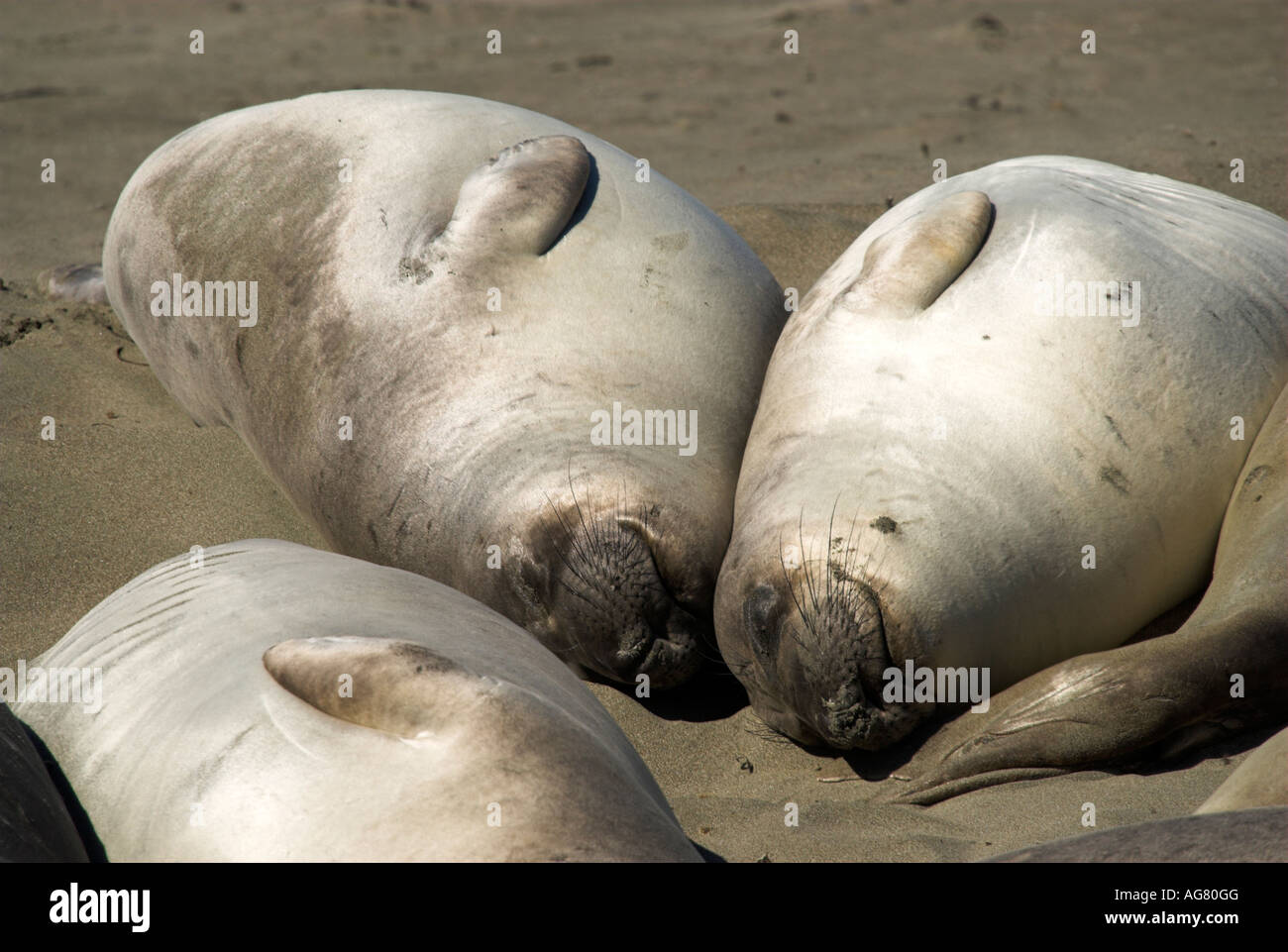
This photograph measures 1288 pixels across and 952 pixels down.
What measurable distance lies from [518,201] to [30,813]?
2177 mm

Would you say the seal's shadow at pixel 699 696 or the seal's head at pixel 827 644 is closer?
the seal's head at pixel 827 644

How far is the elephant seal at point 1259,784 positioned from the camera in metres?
2.36

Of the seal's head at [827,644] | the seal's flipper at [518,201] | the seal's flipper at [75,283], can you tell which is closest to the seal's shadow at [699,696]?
the seal's head at [827,644]

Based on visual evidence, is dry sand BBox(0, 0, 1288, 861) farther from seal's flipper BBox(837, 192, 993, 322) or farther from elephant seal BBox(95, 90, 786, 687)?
seal's flipper BBox(837, 192, 993, 322)

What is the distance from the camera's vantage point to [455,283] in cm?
372

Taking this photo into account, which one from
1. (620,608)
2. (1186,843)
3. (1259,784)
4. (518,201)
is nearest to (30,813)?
(620,608)

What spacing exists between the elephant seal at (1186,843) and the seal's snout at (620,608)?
4.18 feet

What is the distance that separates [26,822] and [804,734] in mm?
1648

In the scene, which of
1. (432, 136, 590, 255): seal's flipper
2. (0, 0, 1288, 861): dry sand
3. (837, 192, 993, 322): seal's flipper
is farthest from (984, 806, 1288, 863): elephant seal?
(432, 136, 590, 255): seal's flipper

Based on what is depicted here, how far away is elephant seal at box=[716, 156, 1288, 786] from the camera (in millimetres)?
2953

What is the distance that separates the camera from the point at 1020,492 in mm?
3115

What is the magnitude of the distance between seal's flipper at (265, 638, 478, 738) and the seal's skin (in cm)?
39

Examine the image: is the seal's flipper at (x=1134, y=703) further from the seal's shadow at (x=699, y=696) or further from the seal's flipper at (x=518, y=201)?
the seal's flipper at (x=518, y=201)
